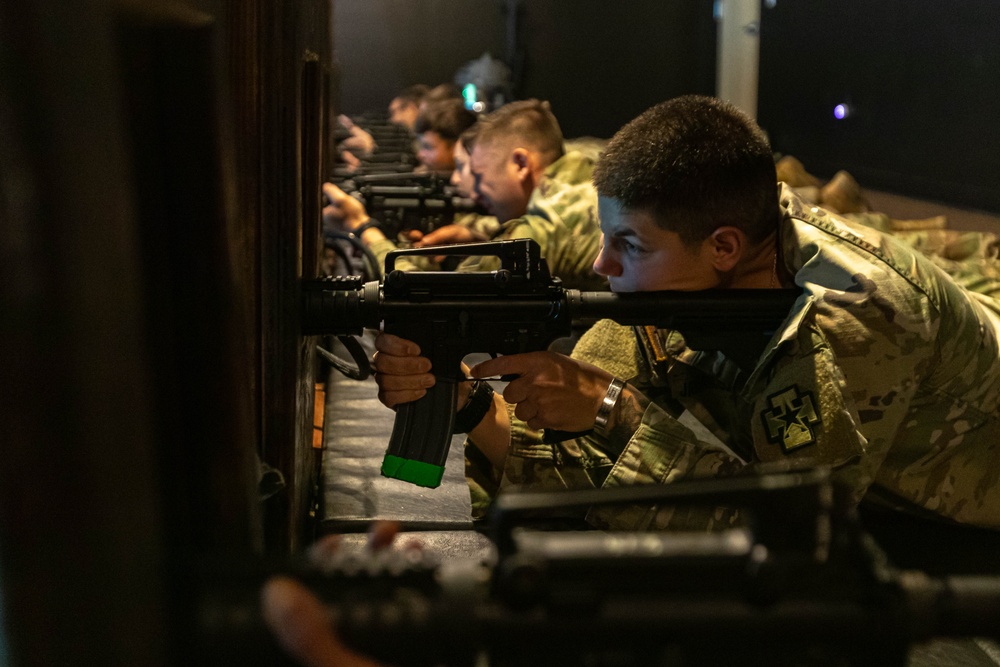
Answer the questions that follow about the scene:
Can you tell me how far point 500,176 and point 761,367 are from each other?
6.11 feet

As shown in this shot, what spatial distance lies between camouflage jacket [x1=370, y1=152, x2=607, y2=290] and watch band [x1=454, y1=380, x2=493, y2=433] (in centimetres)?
106

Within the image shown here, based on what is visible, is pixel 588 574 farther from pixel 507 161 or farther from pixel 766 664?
pixel 507 161

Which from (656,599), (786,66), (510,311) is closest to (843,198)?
(786,66)

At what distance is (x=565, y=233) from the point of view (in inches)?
99.6

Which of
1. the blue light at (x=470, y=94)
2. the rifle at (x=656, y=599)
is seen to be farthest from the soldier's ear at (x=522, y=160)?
the blue light at (x=470, y=94)

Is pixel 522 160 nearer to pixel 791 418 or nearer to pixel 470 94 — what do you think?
→ pixel 791 418

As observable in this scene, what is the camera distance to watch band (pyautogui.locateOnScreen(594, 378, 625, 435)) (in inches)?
50.3

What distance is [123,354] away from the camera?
0.44 meters

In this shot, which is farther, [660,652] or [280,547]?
[280,547]

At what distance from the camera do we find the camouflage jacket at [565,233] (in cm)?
252

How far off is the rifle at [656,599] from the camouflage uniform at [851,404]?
613 millimetres

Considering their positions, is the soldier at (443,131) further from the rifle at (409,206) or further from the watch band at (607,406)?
the watch band at (607,406)

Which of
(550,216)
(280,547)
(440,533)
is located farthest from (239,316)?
(550,216)

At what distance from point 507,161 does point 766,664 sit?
2.53m
